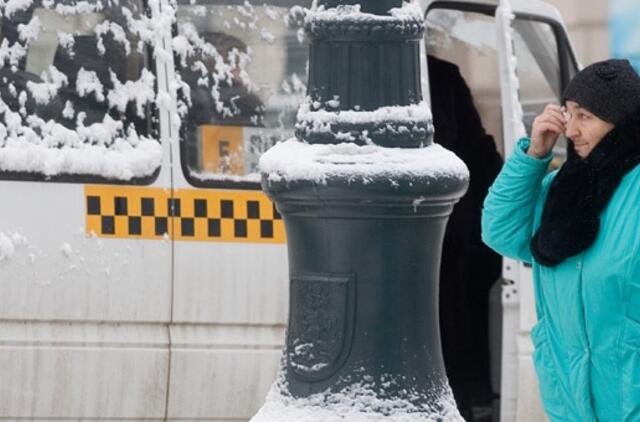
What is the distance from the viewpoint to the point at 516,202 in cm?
432

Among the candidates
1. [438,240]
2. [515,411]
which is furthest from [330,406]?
[515,411]

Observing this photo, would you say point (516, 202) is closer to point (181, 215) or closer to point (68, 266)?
point (181, 215)

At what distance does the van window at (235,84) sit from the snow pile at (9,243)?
2.14 feet

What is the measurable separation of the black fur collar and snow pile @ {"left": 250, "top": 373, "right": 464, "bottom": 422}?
54cm

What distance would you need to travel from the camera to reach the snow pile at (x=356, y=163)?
3.84m

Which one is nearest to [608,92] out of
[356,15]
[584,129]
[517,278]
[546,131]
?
[584,129]

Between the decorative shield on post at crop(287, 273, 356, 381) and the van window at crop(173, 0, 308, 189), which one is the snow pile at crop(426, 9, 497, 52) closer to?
the van window at crop(173, 0, 308, 189)

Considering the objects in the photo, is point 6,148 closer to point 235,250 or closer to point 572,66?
point 235,250

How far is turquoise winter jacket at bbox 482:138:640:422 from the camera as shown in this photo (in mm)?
4020

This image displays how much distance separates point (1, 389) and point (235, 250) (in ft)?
3.20

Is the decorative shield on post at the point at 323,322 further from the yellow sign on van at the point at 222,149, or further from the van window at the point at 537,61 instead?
the van window at the point at 537,61

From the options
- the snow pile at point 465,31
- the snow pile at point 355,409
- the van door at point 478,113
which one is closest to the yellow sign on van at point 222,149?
the van door at point 478,113

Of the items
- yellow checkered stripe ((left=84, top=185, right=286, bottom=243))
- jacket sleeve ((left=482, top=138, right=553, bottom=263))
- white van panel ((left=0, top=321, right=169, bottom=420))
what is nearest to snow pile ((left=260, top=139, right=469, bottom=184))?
jacket sleeve ((left=482, top=138, right=553, bottom=263))

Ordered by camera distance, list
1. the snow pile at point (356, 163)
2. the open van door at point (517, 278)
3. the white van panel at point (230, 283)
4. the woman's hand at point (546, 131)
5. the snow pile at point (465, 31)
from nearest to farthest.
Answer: the snow pile at point (356, 163) → the woman's hand at point (546, 131) → the white van panel at point (230, 283) → the open van door at point (517, 278) → the snow pile at point (465, 31)
